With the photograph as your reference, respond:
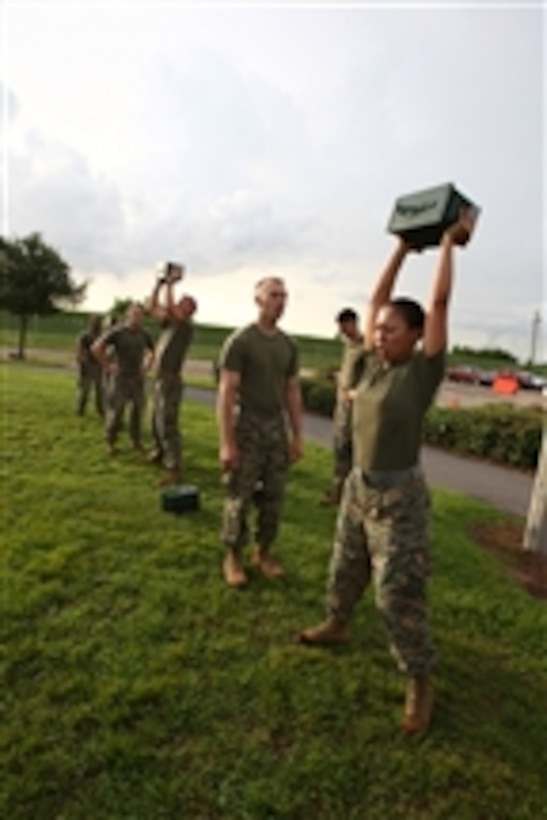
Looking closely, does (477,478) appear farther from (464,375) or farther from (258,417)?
(464,375)

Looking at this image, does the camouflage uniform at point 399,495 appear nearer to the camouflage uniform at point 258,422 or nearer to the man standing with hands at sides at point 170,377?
the camouflage uniform at point 258,422

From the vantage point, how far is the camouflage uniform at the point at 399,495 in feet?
8.79

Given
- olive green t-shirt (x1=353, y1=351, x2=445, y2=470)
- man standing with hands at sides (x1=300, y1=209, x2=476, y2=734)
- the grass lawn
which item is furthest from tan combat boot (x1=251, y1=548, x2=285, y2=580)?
olive green t-shirt (x1=353, y1=351, x2=445, y2=470)

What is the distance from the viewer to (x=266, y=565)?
4.45 m

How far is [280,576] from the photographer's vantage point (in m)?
4.41

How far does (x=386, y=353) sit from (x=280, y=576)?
240cm

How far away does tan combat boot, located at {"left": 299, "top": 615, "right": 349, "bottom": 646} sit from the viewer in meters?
3.45

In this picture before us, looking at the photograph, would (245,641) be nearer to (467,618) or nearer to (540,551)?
(467,618)

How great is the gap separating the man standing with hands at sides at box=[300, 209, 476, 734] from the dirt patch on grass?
9.31ft

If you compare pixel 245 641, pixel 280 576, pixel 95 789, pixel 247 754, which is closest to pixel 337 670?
pixel 245 641

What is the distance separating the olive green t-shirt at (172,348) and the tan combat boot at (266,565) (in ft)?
9.88

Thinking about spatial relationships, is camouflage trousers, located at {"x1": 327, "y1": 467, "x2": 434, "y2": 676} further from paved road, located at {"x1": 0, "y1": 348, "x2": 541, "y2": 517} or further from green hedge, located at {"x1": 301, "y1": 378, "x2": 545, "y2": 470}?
green hedge, located at {"x1": 301, "y1": 378, "x2": 545, "y2": 470}

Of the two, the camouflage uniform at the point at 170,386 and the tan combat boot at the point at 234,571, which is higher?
the camouflage uniform at the point at 170,386

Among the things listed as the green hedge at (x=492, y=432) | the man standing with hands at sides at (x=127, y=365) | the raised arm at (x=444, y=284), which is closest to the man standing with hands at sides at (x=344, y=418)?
the man standing with hands at sides at (x=127, y=365)
